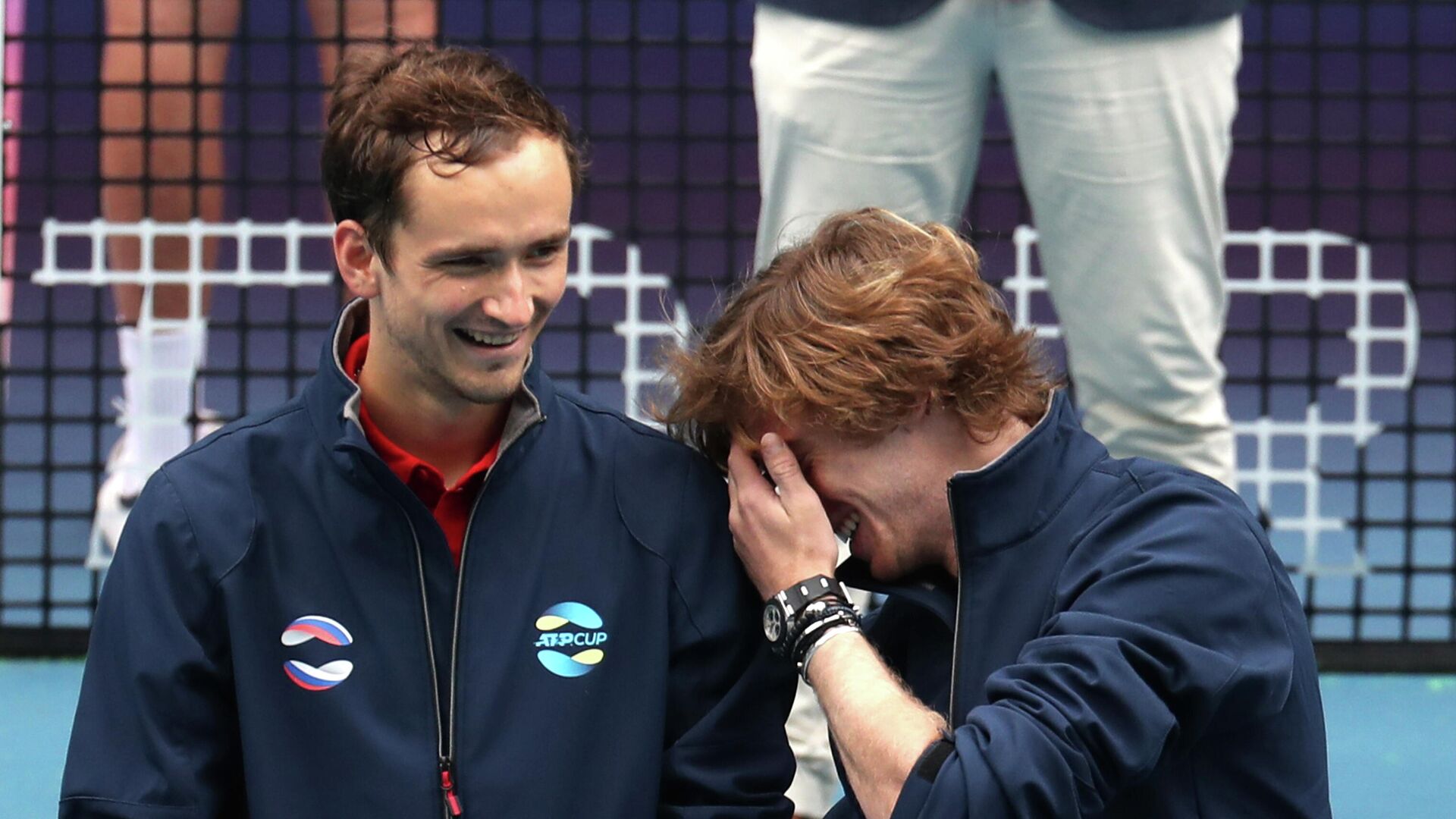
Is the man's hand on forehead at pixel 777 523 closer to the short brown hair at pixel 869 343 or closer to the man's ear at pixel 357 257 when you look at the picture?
the short brown hair at pixel 869 343

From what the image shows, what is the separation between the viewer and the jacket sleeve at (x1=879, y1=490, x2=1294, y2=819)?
1598mm

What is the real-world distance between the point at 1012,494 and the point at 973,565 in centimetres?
7

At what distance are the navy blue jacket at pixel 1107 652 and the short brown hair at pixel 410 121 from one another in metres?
0.52

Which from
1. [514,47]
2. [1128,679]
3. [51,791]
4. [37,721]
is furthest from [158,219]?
[1128,679]

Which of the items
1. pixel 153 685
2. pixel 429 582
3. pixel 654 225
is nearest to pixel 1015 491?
pixel 429 582

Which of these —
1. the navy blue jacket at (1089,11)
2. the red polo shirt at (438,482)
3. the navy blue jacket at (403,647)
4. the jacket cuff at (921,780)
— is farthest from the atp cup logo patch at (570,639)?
the navy blue jacket at (1089,11)

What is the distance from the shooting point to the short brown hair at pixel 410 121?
176 cm

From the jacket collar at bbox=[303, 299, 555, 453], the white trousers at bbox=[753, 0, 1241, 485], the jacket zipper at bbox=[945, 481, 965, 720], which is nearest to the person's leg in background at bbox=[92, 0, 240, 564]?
the white trousers at bbox=[753, 0, 1241, 485]

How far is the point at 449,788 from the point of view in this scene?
1777 mm

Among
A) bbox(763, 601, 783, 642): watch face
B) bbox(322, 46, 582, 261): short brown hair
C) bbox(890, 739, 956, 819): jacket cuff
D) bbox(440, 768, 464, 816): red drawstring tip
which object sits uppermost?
bbox(322, 46, 582, 261): short brown hair

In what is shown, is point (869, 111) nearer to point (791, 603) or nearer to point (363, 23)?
point (791, 603)

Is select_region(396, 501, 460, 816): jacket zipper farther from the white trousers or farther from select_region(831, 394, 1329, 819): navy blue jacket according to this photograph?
the white trousers

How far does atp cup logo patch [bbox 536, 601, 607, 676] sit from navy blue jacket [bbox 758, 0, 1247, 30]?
1.31 m

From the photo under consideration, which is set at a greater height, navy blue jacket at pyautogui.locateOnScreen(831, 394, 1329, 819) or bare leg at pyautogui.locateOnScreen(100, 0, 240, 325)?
bare leg at pyautogui.locateOnScreen(100, 0, 240, 325)
